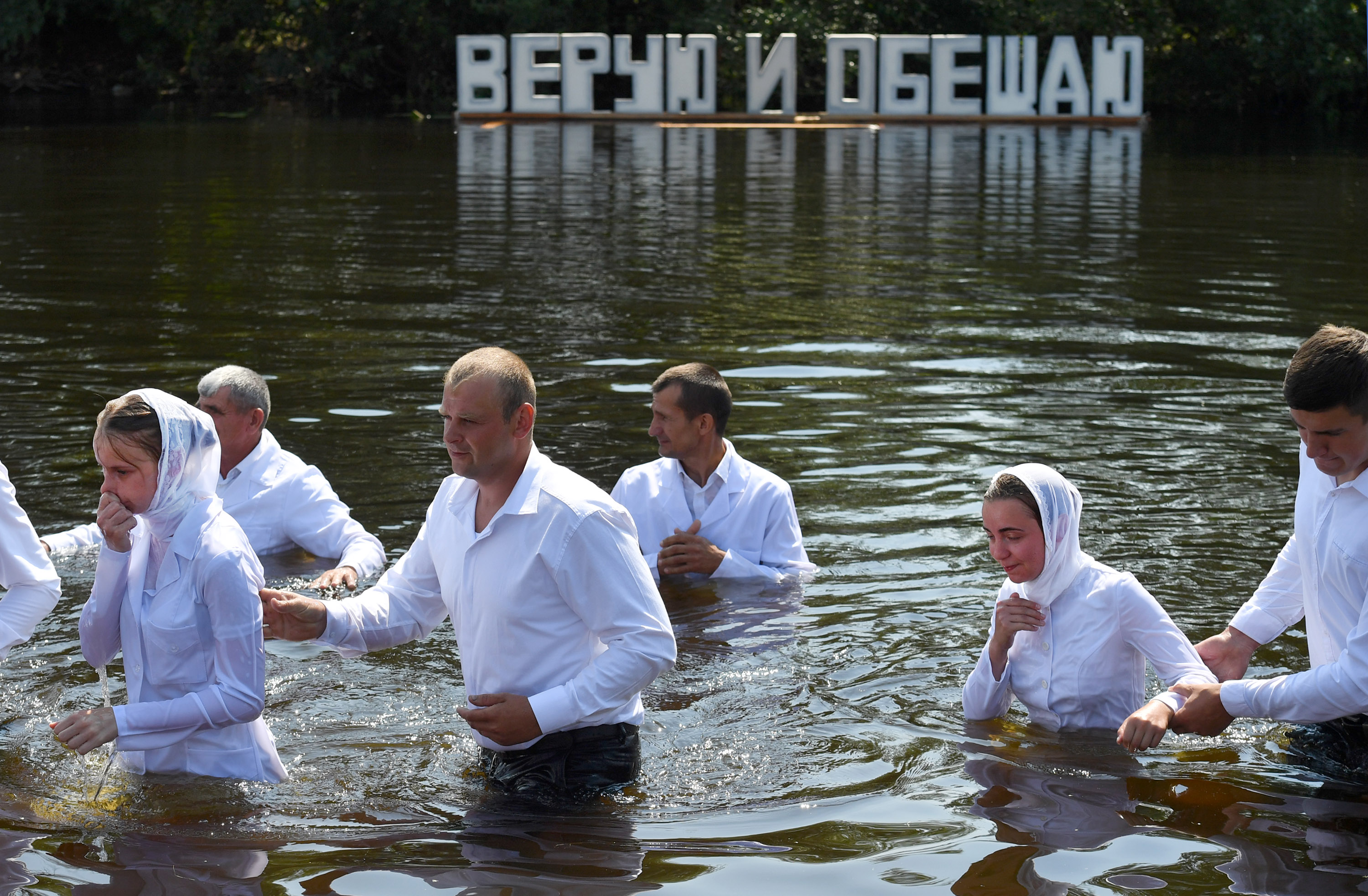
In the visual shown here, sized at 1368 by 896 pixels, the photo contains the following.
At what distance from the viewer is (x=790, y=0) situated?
46.6 m

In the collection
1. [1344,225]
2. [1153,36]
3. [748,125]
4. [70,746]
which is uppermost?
[1153,36]

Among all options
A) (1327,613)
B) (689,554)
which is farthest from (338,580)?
(1327,613)

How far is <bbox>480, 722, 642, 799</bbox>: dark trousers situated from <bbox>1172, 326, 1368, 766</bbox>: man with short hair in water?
1942 mm

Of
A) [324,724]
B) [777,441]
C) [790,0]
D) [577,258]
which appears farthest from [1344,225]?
[790,0]

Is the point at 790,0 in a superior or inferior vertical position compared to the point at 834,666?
superior

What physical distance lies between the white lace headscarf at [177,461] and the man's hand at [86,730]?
23.3 inches

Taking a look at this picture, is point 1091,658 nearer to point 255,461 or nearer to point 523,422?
point 523,422

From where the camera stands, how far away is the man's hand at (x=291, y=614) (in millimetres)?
5137

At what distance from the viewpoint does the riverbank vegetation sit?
4541cm

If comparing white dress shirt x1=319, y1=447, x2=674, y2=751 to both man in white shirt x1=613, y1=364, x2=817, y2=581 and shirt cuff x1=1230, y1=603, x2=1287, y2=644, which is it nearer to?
shirt cuff x1=1230, y1=603, x2=1287, y2=644

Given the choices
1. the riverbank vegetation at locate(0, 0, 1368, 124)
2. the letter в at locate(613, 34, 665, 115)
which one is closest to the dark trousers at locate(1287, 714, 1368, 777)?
the letter в at locate(613, 34, 665, 115)

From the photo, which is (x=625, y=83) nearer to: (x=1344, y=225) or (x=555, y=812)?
(x=1344, y=225)

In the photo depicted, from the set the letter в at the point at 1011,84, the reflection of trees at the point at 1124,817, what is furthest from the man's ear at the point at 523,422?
the letter в at the point at 1011,84

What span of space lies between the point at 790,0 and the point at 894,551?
132 ft
